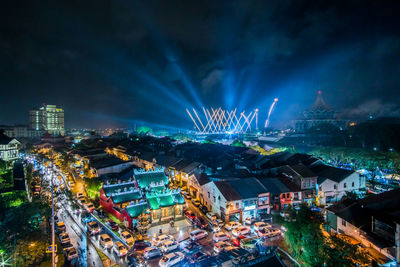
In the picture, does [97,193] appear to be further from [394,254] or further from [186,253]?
[394,254]

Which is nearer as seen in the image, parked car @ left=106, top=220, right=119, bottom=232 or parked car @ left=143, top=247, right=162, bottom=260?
parked car @ left=143, top=247, right=162, bottom=260

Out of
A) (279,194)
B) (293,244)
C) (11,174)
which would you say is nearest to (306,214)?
(293,244)

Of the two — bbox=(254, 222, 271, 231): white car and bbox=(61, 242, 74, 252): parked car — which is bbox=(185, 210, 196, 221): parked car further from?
bbox=(61, 242, 74, 252): parked car

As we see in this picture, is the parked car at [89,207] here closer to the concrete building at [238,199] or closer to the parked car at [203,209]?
the parked car at [203,209]

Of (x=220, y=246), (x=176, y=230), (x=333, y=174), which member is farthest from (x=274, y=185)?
(x=176, y=230)

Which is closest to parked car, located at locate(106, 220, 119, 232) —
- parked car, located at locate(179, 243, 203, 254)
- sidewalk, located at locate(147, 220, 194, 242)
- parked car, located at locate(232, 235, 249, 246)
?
sidewalk, located at locate(147, 220, 194, 242)

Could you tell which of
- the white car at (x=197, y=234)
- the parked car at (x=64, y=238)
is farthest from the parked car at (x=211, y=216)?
the parked car at (x=64, y=238)
